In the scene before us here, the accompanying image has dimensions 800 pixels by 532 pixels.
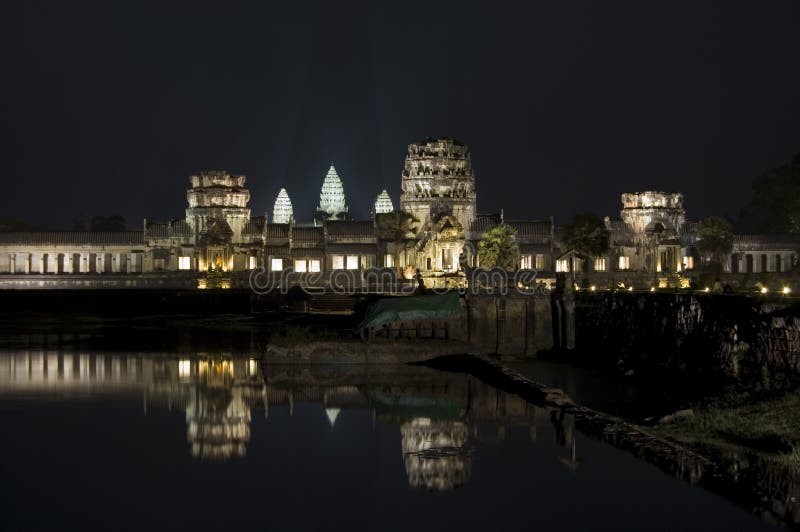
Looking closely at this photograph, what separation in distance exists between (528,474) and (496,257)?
76267mm

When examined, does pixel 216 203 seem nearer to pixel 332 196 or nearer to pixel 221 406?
pixel 332 196

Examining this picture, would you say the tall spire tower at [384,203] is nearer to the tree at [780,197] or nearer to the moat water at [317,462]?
the tree at [780,197]

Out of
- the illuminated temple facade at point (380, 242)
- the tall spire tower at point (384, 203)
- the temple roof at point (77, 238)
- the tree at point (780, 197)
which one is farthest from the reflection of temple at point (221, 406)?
the tall spire tower at point (384, 203)

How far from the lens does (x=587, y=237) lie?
4377 inches

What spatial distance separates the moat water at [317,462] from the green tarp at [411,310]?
6777mm

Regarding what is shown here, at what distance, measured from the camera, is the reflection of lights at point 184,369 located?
48803 millimetres

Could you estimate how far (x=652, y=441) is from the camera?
99.1ft

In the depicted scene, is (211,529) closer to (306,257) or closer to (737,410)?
(737,410)

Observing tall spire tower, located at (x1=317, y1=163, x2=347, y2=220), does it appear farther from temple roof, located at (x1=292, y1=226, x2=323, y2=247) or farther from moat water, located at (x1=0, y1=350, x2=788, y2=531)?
moat water, located at (x1=0, y1=350, x2=788, y2=531)

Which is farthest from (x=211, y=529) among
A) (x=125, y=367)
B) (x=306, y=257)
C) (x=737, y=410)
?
(x=306, y=257)

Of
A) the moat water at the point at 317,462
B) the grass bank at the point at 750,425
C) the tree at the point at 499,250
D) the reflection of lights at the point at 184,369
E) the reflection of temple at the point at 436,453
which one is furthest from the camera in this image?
the tree at the point at 499,250

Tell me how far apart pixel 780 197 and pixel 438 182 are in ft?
149

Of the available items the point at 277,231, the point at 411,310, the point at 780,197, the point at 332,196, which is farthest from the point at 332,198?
the point at 411,310

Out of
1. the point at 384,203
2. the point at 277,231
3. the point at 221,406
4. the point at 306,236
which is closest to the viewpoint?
the point at 221,406
